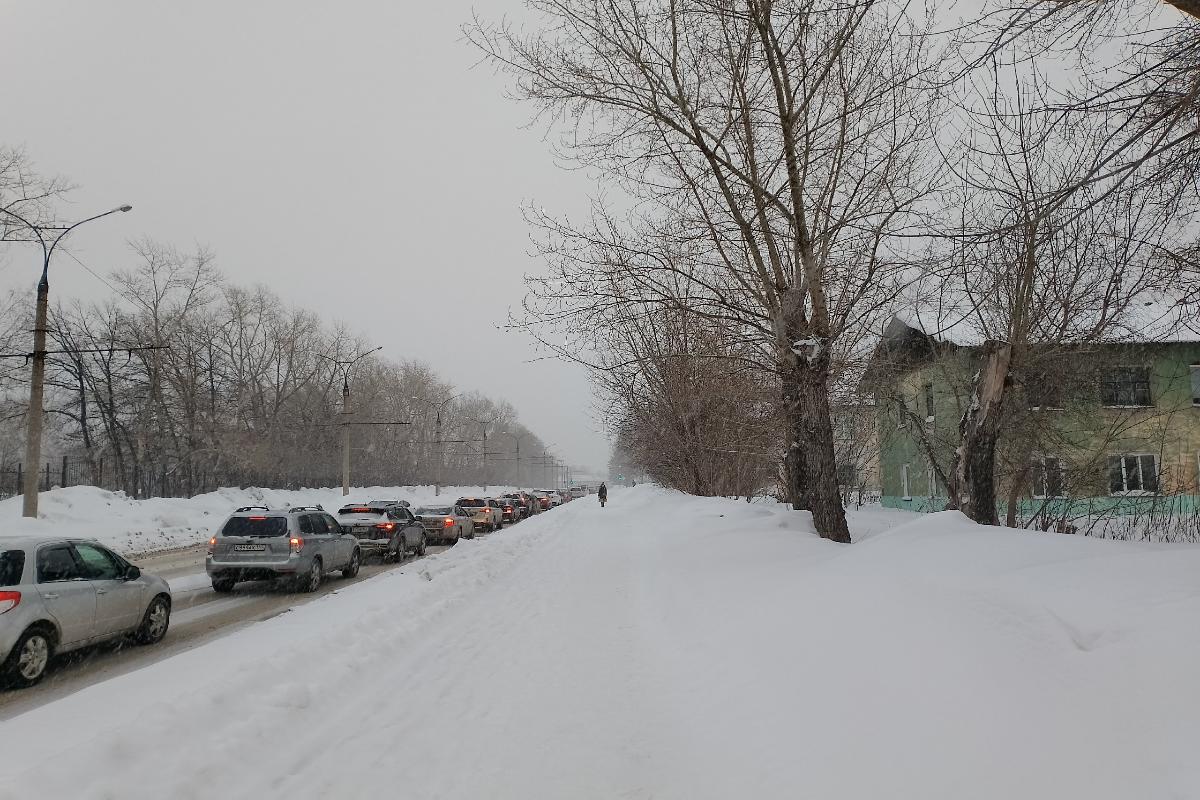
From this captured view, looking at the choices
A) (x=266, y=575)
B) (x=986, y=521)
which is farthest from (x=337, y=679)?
(x=986, y=521)

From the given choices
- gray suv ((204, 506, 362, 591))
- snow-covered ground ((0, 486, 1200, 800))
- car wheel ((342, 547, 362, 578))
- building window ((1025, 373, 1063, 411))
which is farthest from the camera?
car wheel ((342, 547, 362, 578))

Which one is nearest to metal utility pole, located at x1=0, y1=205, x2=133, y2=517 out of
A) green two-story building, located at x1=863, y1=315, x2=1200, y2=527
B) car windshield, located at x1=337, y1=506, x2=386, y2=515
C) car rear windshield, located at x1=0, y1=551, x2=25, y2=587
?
car windshield, located at x1=337, y1=506, x2=386, y2=515

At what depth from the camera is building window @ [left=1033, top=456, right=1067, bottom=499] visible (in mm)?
16002

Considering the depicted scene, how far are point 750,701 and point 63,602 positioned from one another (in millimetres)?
7187

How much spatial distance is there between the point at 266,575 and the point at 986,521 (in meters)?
12.3

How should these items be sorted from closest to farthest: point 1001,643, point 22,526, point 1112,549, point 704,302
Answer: point 1001,643, point 1112,549, point 704,302, point 22,526

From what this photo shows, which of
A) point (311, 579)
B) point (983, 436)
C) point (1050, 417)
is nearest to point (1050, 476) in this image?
point (1050, 417)

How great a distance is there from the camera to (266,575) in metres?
13.0

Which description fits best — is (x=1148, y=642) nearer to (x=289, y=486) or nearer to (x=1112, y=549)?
(x=1112, y=549)

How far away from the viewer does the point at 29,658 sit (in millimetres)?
6992

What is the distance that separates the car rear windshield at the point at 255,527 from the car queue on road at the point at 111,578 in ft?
0.06

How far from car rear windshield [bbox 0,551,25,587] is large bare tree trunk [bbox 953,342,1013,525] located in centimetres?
1195

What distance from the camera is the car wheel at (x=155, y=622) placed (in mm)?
8859

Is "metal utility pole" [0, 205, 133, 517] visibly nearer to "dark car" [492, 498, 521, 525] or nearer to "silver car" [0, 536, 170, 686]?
"silver car" [0, 536, 170, 686]
